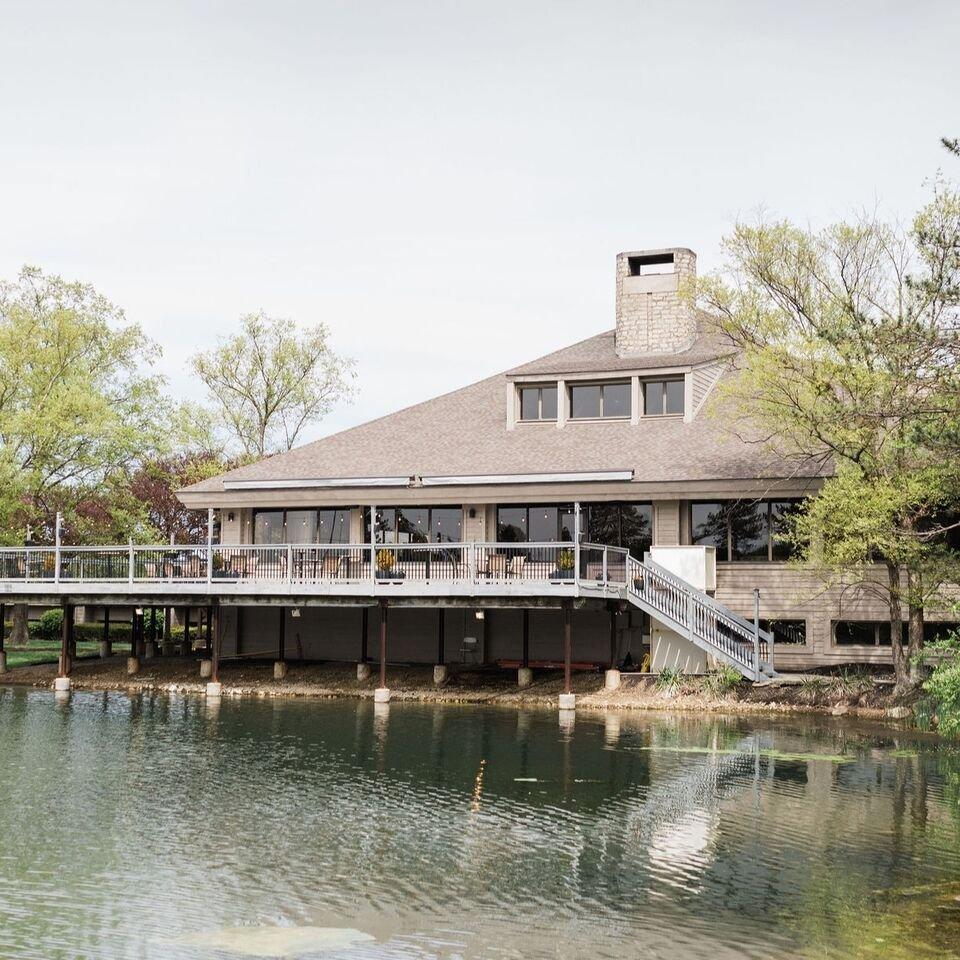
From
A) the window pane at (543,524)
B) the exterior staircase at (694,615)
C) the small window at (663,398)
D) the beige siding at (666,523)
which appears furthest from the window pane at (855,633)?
the small window at (663,398)

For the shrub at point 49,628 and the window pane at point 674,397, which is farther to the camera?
the shrub at point 49,628

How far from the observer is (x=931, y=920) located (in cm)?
1274

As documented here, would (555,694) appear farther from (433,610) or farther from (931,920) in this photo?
(931,920)

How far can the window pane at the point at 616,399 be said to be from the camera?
38.3 m

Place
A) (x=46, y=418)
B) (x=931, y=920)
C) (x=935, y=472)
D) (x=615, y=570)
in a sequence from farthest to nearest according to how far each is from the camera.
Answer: (x=46, y=418), (x=615, y=570), (x=935, y=472), (x=931, y=920)

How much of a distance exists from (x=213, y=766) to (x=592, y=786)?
682 cm

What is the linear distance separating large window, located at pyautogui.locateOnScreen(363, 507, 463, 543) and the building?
53 mm

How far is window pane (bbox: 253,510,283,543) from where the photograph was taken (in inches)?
Answer: 1535

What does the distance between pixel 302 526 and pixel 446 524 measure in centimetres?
488

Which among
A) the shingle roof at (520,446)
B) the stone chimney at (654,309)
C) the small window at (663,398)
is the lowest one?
the shingle roof at (520,446)

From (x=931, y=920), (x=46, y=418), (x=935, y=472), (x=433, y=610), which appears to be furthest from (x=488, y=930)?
(x=46, y=418)

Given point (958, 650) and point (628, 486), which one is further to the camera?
point (628, 486)

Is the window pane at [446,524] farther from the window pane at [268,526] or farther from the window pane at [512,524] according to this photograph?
the window pane at [268,526]

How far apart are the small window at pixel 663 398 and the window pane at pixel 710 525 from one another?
448 cm
